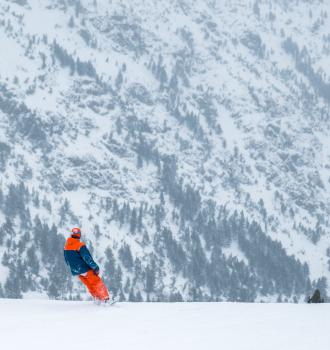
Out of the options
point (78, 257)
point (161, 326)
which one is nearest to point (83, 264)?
point (78, 257)

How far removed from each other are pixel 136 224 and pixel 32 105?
52973 millimetres

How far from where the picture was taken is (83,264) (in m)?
15.7

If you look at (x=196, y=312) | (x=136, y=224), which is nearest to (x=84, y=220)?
(x=136, y=224)

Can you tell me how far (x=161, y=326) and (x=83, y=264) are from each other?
3.74 metres

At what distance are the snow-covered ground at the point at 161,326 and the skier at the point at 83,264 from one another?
1.34 feet

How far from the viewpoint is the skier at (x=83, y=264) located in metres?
15.6

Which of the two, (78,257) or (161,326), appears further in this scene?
(78,257)

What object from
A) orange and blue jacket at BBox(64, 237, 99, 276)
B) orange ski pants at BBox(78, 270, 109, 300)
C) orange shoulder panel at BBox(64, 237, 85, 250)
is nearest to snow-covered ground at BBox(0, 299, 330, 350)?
orange ski pants at BBox(78, 270, 109, 300)

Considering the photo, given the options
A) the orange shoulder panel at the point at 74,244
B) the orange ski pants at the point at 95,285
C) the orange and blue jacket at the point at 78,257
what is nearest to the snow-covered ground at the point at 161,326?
the orange ski pants at the point at 95,285

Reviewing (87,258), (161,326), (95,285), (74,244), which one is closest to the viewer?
(161,326)

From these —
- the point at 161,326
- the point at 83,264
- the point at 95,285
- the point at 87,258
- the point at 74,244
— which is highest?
the point at 74,244

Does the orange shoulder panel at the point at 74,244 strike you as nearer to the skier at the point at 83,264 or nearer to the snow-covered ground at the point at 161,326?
the skier at the point at 83,264

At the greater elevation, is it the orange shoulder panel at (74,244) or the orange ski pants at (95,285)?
the orange shoulder panel at (74,244)

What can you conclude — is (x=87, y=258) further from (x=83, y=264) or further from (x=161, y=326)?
(x=161, y=326)
